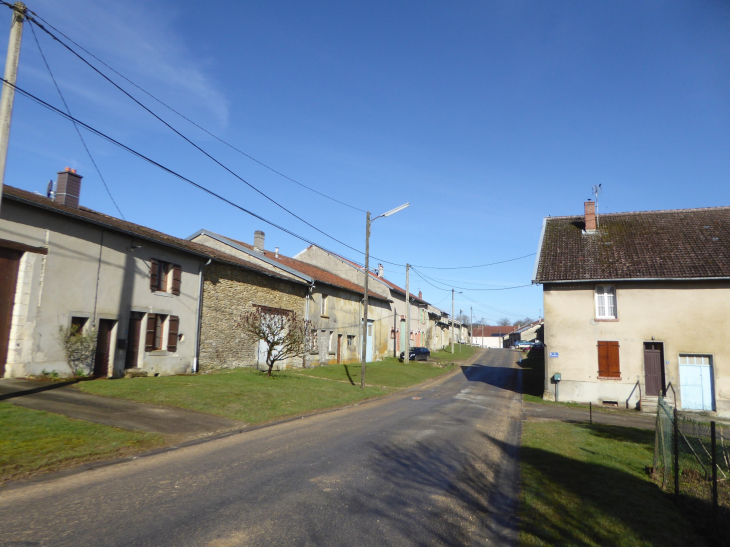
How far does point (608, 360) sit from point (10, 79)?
2372cm

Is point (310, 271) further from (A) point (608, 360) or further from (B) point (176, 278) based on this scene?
(A) point (608, 360)

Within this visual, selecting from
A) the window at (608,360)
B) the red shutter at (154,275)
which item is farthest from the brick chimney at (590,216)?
the red shutter at (154,275)

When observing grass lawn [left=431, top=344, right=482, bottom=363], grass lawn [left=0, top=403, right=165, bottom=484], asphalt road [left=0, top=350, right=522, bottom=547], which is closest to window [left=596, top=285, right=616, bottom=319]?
asphalt road [left=0, top=350, right=522, bottom=547]

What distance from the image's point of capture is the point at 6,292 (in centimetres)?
1353

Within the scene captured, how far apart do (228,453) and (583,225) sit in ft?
80.4

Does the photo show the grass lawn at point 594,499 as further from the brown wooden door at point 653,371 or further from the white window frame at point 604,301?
the white window frame at point 604,301

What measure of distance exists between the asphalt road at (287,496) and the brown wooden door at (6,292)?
826cm

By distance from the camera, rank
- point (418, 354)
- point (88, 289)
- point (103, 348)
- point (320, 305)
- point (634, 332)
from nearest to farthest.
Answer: point (88, 289), point (103, 348), point (634, 332), point (320, 305), point (418, 354)

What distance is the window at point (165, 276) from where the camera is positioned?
61.8 ft

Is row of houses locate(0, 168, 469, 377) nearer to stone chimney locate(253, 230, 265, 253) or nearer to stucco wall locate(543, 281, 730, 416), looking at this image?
stone chimney locate(253, 230, 265, 253)

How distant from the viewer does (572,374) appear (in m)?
22.2

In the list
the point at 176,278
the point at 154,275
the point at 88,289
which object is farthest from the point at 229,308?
the point at 88,289

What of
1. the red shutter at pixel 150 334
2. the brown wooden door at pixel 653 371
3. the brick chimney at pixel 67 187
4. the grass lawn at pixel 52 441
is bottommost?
the grass lawn at pixel 52 441

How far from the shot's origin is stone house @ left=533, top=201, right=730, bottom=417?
20516 mm
